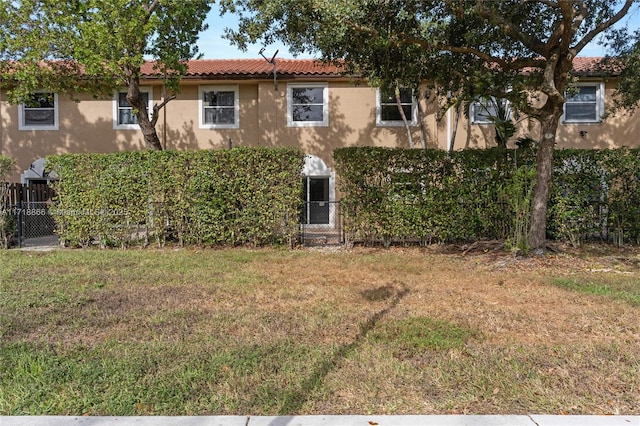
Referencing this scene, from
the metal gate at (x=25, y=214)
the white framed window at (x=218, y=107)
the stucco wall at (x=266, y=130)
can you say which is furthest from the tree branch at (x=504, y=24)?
the metal gate at (x=25, y=214)

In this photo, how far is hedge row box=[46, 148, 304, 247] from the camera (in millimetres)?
→ 10938

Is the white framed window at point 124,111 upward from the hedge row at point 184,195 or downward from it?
upward

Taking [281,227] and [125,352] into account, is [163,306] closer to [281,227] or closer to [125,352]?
[125,352]

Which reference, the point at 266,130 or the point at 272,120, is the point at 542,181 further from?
the point at 266,130

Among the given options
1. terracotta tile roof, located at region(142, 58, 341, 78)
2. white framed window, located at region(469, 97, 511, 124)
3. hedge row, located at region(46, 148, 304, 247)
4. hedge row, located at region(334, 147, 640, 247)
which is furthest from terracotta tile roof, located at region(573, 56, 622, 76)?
hedge row, located at region(46, 148, 304, 247)

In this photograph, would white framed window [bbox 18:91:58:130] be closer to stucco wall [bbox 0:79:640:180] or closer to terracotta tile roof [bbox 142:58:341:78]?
stucco wall [bbox 0:79:640:180]

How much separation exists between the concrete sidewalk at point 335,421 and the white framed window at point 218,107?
13.4 m

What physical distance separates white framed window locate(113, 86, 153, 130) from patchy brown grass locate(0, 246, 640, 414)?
27.0 ft

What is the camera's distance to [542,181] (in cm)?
961

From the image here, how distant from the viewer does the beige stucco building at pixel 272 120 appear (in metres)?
15.3

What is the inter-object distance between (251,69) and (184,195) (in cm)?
661

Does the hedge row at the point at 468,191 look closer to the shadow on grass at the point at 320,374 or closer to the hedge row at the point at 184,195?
the hedge row at the point at 184,195

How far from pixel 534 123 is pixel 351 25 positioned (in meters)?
10.2

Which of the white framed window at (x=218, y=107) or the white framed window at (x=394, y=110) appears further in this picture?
the white framed window at (x=218, y=107)
